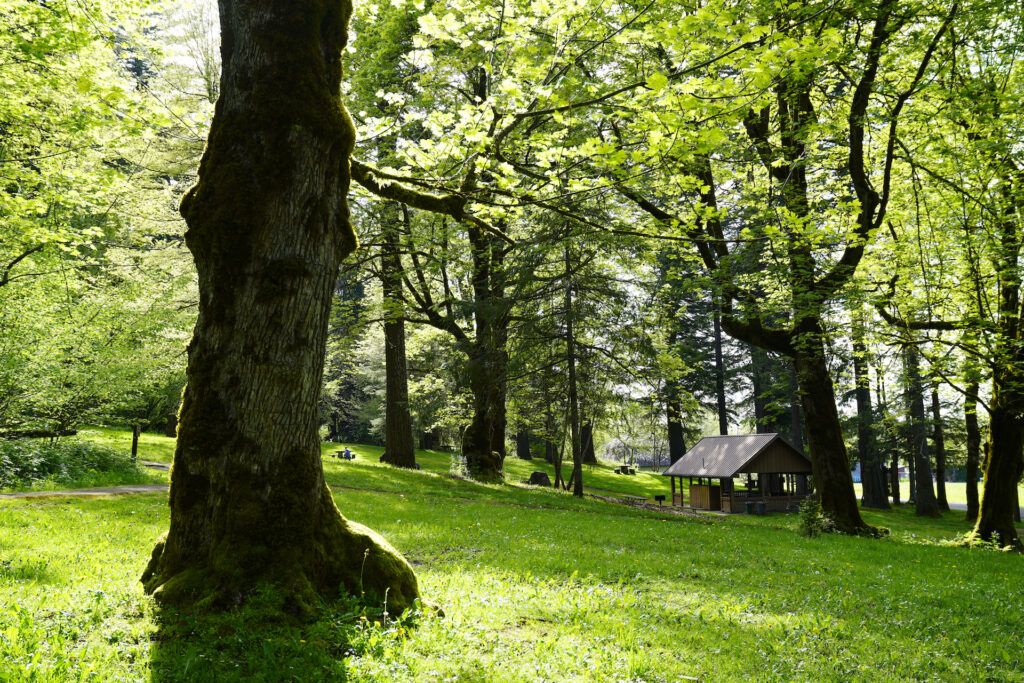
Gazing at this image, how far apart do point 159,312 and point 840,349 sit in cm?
2940

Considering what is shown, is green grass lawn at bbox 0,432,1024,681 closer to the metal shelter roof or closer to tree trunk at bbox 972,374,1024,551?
tree trunk at bbox 972,374,1024,551

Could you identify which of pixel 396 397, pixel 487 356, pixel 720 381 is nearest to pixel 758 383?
pixel 720 381

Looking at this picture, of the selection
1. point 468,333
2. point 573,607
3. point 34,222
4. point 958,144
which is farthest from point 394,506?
point 958,144

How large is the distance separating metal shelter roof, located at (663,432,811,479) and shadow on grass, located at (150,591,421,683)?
Answer: 26952 mm

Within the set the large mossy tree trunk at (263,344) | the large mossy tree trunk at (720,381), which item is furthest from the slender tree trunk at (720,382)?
the large mossy tree trunk at (263,344)

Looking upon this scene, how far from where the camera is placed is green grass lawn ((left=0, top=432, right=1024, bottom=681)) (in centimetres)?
371

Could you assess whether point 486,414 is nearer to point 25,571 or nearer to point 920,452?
point 25,571

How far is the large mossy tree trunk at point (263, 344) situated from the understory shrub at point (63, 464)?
33.2 feet

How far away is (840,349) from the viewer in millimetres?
29703

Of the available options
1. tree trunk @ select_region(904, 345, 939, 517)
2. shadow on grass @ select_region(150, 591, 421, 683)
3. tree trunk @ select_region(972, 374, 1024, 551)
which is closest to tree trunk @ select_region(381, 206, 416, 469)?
tree trunk @ select_region(972, 374, 1024, 551)

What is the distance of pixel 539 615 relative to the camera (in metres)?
5.22

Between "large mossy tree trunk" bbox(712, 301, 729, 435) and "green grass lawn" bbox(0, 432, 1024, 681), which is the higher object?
"large mossy tree trunk" bbox(712, 301, 729, 435)

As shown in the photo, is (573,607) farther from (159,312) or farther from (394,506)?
(159,312)

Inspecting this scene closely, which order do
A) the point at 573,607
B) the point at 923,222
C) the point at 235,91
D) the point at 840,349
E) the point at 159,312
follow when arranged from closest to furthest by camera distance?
the point at 235,91
the point at 573,607
the point at 923,222
the point at 159,312
the point at 840,349
